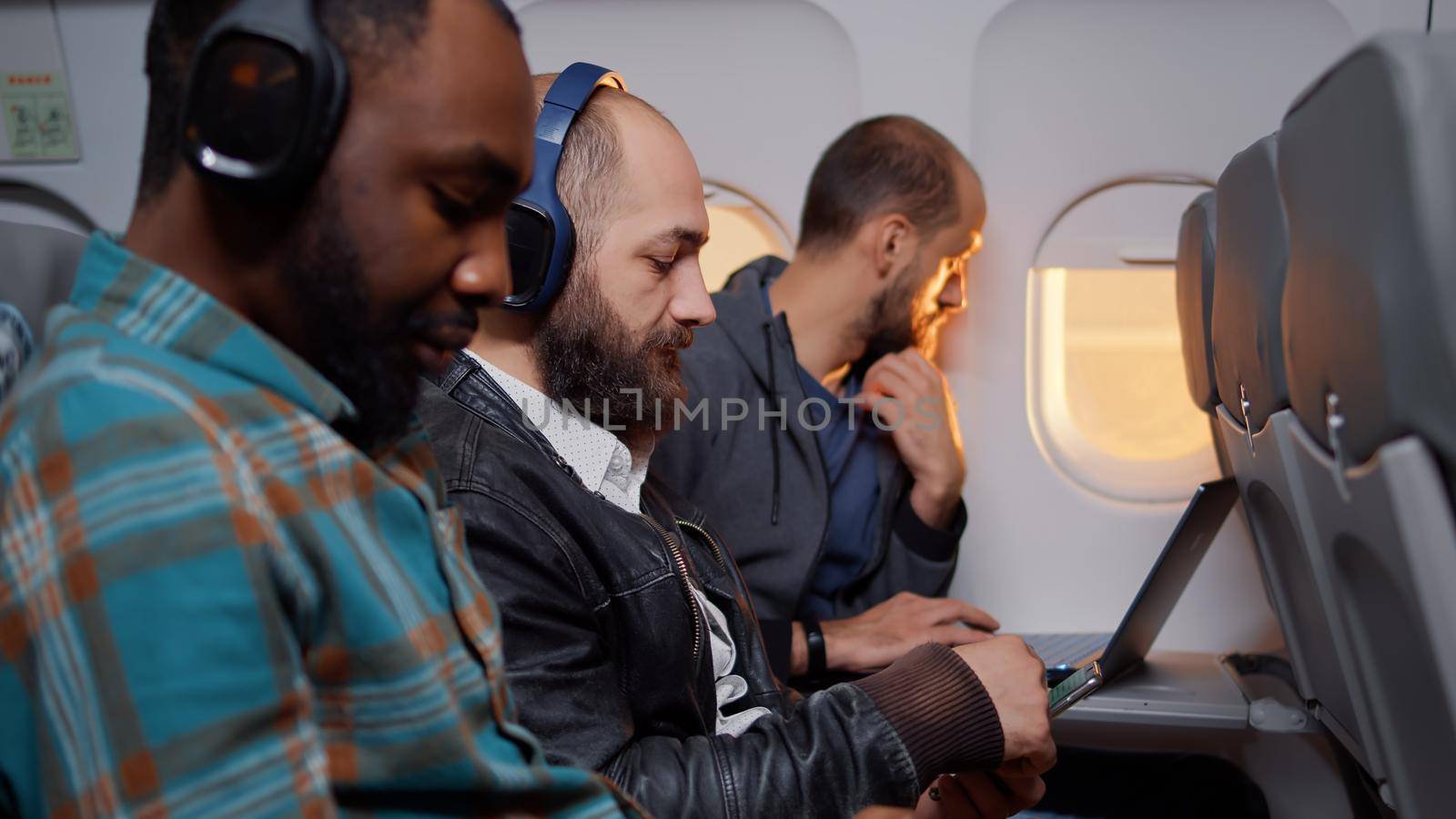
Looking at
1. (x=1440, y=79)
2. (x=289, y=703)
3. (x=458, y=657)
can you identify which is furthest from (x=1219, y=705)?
(x=289, y=703)

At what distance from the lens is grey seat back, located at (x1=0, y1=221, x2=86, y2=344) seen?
0.82m

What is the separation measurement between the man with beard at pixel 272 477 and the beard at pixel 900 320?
1.52 metres

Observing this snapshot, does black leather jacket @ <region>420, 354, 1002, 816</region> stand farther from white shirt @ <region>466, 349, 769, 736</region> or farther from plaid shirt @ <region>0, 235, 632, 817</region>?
plaid shirt @ <region>0, 235, 632, 817</region>

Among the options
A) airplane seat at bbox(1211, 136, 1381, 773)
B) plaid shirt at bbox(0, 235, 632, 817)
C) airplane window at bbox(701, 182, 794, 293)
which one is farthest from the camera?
airplane window at bbox(701, 182, 794, 293)

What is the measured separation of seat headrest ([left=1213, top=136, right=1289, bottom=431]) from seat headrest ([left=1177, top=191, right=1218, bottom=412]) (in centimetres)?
11

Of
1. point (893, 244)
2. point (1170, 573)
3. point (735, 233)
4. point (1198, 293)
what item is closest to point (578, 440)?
point (1198, 293)

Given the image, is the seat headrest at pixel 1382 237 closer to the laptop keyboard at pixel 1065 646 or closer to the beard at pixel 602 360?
the beard at pixel 602 360

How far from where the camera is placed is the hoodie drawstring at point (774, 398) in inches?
75.5

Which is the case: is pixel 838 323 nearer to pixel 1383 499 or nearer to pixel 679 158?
pixel 679 158

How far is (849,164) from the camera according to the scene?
82.0 inches

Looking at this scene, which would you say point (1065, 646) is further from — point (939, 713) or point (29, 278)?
point (29, 278)

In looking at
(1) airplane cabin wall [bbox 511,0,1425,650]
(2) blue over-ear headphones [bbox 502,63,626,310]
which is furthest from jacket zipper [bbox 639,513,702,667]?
(1) airplane cabin wall [bbox 511,0,1425,650]

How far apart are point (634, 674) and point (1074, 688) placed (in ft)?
1.84

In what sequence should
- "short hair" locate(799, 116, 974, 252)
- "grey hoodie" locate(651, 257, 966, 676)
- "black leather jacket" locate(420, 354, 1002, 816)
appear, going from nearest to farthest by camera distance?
"black leather jacket" locate(420, 354, 1002, 816) → "grey hoodie" locate(651, 257, 966, 676) → "short hair" locate(799, 116, 974, 252)
